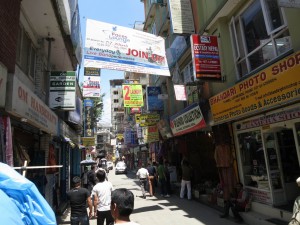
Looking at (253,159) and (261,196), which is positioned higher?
(253,159)

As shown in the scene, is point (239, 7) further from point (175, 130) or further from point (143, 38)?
point (175, 130)

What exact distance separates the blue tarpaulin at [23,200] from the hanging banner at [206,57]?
8.12m

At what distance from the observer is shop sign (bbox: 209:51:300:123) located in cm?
593

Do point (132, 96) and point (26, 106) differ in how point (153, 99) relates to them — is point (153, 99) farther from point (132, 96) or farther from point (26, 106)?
point (26, 106)

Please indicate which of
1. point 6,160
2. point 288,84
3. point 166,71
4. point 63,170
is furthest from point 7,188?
point 63,170

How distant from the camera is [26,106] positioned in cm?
600

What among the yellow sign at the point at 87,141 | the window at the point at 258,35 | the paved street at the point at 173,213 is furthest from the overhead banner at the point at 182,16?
the yellow sign at the point at 87,141

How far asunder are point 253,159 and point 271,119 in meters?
1.98

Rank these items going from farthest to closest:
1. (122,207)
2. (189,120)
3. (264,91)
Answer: (189,120)
(264,91)
(122,207)

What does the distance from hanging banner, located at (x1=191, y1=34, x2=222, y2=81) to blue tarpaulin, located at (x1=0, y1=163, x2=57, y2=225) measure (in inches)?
320

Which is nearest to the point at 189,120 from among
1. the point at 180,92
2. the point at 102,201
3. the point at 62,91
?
the point at 180,92

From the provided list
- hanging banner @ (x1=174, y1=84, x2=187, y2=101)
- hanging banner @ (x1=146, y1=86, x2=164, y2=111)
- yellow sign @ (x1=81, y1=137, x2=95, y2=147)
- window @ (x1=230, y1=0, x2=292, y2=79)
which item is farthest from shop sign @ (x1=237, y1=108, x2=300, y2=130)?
yellow sign @ (x1=81, y1=137, x2=95, y2=147)

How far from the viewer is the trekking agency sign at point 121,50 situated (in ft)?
28.7

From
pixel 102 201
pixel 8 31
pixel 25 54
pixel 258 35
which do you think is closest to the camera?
pixel 8 31
